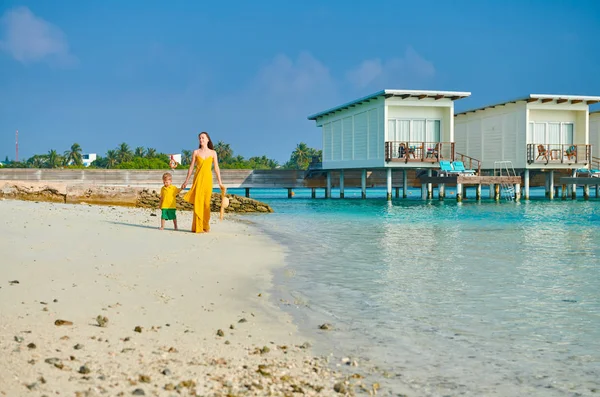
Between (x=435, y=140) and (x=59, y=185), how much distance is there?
72.3 feet

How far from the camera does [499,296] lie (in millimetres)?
7828

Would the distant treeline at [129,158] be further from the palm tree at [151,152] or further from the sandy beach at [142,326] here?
the sandy beach at [142,326]

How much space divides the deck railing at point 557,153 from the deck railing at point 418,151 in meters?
5.11

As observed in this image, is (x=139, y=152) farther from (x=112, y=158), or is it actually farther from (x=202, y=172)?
(x=202, y=172)

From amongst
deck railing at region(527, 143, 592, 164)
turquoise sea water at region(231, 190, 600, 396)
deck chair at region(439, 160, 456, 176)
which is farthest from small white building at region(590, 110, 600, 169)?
turquoise sea water at region(231, 190, 600, 396)

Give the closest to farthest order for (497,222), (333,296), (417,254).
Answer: (333,296) → (417,254) → (497,222)

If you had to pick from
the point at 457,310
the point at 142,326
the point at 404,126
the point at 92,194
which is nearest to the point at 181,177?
the point at 404,126

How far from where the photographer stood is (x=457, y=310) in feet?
22.7

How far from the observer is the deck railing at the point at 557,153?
38.2 m

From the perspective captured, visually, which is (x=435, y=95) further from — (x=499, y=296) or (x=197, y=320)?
(x=197, y=320)

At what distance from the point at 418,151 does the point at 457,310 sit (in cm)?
3059

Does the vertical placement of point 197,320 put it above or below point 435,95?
below

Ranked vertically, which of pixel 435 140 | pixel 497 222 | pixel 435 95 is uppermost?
pixel 435 95

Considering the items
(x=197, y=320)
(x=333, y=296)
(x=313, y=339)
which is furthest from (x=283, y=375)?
(x=333, y=296)
